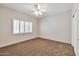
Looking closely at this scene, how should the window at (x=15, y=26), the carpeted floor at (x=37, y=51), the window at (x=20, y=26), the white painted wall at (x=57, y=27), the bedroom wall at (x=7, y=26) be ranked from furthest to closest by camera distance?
the white painted wall at (x=57, y=27) → the window at (x=20, y=26) → the window at (x=15, y=26) → the bedroom wall at (x=7, y=26) → the carpeted floor at (x=37, y=51)

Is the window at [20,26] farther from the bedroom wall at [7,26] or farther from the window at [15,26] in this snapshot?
the bedroom wall at [7,26]

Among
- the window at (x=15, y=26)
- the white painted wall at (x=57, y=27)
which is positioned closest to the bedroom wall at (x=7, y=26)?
the window at (x=15, y=26)

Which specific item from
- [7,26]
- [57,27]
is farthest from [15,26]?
[57,27]

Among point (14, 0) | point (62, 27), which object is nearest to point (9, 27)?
point (62, 27)

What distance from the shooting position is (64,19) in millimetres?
6141

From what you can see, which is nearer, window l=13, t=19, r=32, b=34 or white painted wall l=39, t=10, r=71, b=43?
window l=13, t=19, r=32, b=34

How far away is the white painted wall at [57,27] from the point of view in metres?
5.88

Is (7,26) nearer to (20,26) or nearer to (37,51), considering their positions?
(20,26)

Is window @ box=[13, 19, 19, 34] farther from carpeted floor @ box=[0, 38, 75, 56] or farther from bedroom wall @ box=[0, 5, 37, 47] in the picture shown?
carpeted floor @ box=[0, 38, 75, 56]

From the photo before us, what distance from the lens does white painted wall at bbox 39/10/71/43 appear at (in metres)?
5.88

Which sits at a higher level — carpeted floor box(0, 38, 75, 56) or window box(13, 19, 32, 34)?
window box(13, 19, 32, 34)

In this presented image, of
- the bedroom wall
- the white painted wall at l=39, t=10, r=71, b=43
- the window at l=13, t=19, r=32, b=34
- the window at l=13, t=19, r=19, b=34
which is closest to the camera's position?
the bedroom wall

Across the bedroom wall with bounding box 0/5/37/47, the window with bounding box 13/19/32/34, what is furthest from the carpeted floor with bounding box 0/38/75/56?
the window with bounding box 13/19/32/34

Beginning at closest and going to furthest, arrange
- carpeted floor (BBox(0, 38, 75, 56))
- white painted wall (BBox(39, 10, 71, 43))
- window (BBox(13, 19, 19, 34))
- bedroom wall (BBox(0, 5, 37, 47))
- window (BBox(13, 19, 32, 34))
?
carpeted floor (BBox(0, 38, 75, 56)), bedroom wall (BBox(0, 5, 37, 47)), window (BBox(13, 19, 19, 34)), window (BBox(13, 19, 32, 34)), white painted wall (BBox(39, 10, 71, 43))
